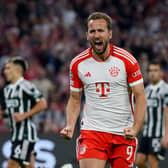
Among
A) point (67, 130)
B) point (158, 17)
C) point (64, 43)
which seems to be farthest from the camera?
point (158, 17)

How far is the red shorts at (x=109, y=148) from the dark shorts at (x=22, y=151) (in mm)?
2546

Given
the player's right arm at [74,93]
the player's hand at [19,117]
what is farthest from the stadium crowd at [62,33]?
the player's right arm at [74,93]

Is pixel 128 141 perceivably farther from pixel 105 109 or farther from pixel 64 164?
pixel 64 164

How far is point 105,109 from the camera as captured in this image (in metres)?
4.79

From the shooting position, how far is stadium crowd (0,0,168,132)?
37.3ft

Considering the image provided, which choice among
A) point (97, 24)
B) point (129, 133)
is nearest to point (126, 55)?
point (97, 24)

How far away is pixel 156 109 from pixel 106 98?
3143mm

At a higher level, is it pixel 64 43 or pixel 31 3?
pixel 31 3

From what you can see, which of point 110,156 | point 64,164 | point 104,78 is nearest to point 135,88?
point 104,78

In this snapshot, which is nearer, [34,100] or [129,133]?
[129,133]

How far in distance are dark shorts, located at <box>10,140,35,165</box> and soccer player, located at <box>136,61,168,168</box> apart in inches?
→ 70.7

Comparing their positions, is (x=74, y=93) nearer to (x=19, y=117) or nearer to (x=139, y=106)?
(x=139, y=106)

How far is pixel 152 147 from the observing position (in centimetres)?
791

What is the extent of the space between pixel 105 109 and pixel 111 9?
894 centimetres
